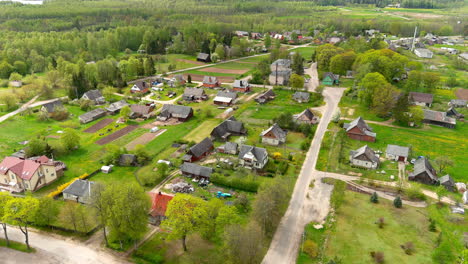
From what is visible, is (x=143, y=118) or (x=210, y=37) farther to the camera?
(x=210, y=37)

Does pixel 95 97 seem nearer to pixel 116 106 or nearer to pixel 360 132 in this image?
pixel 116 106

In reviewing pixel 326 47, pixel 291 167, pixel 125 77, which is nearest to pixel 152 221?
pixel 291 167

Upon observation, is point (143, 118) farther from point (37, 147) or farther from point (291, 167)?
point (291, 167)

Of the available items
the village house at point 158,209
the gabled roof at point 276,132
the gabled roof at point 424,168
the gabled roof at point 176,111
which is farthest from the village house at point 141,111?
the gabled roof at point 424,168

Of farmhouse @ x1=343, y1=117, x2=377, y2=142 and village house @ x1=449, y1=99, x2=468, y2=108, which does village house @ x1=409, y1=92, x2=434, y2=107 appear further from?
farmhouse @ x1=343, y1=117, x2=377, y2=142

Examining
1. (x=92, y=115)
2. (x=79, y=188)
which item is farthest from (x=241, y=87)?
(x=79, y=188)

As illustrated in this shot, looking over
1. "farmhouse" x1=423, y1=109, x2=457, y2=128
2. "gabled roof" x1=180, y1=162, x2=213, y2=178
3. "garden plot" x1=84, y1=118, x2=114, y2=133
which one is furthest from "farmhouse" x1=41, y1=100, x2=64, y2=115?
"farmhouse" x1=423, y1=109, x2=457, y2=128
